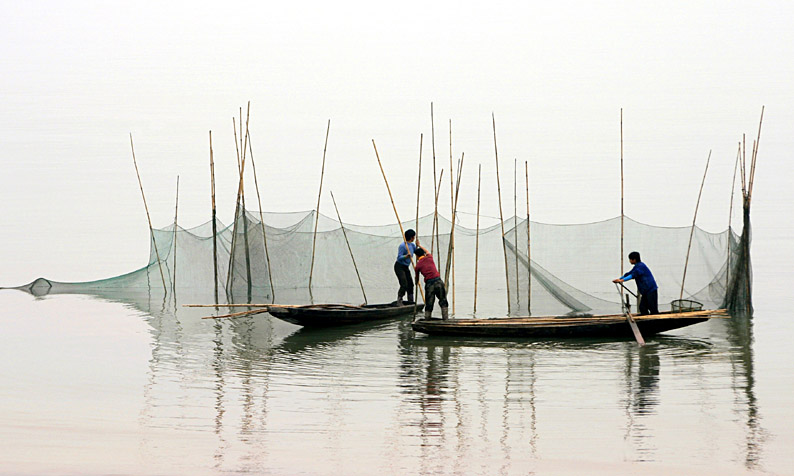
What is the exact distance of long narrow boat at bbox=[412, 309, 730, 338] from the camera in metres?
9.61

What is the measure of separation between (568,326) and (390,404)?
3.75 meters

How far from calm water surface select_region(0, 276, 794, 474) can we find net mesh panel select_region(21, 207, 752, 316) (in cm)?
209

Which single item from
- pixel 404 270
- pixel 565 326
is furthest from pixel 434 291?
pixel 404 270

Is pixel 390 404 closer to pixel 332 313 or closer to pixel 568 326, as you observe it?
pixel 568 326

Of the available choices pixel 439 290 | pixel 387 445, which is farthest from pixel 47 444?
pixel 439 290

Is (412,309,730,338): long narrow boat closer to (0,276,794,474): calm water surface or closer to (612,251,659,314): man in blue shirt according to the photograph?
(0,276,794,474): calm water surface

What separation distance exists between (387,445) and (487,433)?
0.70m

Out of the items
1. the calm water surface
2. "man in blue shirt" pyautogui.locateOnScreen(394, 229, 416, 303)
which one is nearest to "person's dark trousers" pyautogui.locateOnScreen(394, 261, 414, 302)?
"man in blue shirt" pyautogui.locateOnScreen(394, 229, 416, 303)

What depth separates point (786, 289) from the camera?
17.2 metres

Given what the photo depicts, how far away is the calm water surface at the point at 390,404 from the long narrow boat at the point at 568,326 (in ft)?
0.41

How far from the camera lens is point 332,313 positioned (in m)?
10.7

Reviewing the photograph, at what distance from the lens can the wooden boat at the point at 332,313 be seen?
10.3 metres

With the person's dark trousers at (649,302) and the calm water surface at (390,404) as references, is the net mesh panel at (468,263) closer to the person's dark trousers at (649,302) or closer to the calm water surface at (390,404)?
the person's dark trousers at (649,302)

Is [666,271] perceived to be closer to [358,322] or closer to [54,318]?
[358,322]
